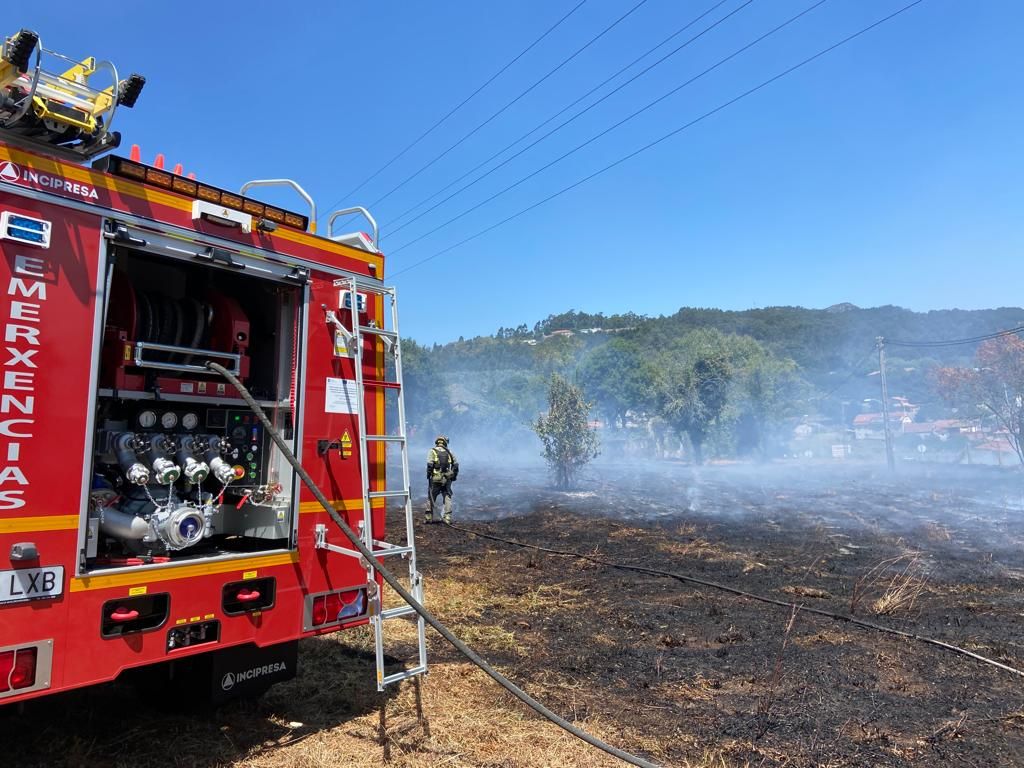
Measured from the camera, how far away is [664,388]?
50.9m

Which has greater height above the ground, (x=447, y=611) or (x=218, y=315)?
(x=218, y=315)

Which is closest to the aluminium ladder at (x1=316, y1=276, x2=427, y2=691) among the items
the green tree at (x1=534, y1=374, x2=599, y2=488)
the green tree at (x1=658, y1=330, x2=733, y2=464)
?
the green tree at (x1=534, y1=374, x2=599, y2=488)

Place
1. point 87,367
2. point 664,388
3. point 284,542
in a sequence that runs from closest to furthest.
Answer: point 87,367 → point 284,542 → point 664,388

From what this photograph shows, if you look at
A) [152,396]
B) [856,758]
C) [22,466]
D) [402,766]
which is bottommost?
[856,758]

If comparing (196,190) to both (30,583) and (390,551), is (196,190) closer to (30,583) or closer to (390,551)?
(30,583)

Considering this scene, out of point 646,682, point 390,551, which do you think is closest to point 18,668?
point 390,551

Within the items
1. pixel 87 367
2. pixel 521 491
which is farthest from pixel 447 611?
pixel 521 491

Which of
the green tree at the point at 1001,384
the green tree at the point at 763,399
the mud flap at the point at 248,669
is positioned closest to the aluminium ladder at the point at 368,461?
the mud flap at the point at 248,669

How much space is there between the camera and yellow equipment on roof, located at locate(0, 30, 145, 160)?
3.08 meters

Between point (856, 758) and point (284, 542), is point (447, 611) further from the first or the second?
point (856, 758)

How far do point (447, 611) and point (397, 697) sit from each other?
2543 mm

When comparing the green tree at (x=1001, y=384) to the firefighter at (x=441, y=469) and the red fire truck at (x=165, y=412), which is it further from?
the red fire truck at (x=165, y=412)

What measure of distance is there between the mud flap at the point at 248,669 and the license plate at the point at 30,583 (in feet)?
3.59

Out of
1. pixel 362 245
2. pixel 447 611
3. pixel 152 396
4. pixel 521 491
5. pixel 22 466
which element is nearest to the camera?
pixel 22 466
